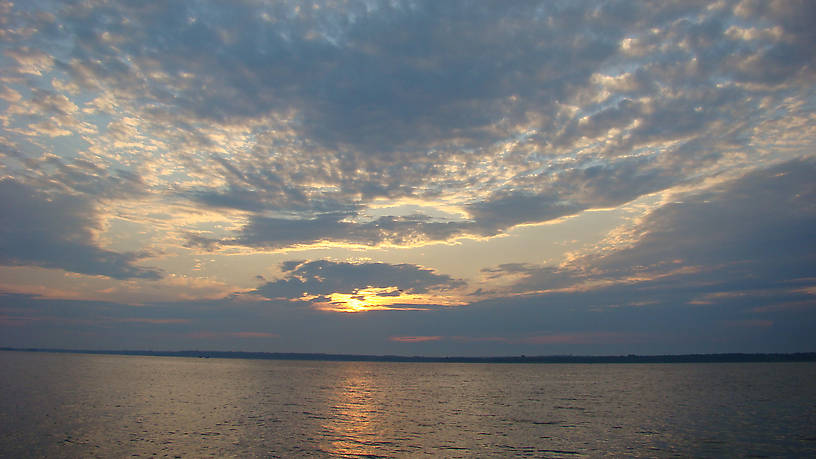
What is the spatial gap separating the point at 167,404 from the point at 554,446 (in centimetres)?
5505

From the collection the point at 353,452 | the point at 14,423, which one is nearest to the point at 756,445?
Answer: the point at 353,452

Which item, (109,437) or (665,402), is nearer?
(109,437)

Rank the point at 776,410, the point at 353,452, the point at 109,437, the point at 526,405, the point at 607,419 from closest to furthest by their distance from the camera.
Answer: the point at 353,452 < the point at 109,437 < the point at 607,419 < the point at 776,410 < the point at 526,405

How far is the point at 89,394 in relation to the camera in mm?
80062

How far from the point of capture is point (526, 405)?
7644 cm

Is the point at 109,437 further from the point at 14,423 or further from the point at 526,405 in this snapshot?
the point at 526,405

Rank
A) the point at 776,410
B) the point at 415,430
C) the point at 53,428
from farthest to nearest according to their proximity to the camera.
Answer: the point at 776,410
the point at 415,430
the point at 53,428

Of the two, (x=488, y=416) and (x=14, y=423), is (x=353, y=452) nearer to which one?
(x=488, y=416)

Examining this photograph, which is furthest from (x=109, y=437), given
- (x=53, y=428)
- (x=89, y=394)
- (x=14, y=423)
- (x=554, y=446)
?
(x=89, y=394)

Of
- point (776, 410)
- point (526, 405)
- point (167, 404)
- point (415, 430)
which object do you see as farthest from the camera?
point (526, 405)

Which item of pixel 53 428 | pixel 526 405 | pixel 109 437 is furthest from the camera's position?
Result: pixel 526 405

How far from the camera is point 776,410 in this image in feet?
213

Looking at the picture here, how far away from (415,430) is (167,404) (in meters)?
40.3

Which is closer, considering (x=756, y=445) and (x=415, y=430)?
(x=756, y=445)
